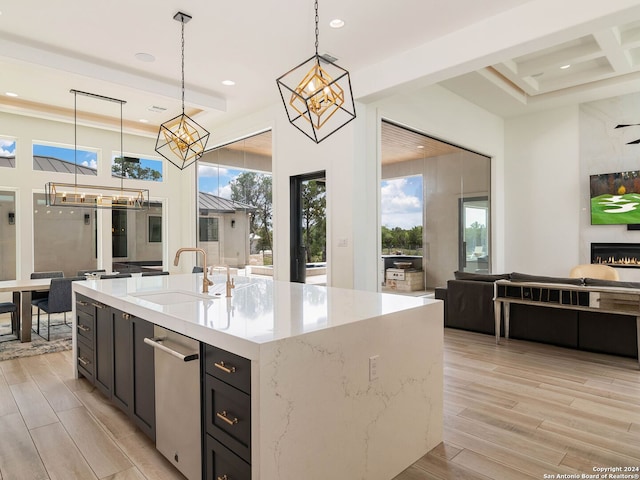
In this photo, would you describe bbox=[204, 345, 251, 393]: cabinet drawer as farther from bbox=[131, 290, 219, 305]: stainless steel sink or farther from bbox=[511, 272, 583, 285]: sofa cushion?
bbox=[511, 272, 583, 285]: sofa cushion

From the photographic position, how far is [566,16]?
3480 mm

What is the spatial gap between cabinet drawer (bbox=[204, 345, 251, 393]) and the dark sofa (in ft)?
13.4

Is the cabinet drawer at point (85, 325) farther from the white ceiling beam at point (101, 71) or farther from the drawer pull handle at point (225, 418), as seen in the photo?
the white ceiling beam at point (101, 71)

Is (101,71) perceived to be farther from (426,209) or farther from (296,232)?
(426,209)

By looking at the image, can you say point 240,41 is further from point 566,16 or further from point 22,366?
point 22,366

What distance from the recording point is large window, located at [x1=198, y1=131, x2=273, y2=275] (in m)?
6.55

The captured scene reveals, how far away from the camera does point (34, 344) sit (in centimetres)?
481

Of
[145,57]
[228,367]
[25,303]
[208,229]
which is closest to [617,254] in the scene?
[208,229]

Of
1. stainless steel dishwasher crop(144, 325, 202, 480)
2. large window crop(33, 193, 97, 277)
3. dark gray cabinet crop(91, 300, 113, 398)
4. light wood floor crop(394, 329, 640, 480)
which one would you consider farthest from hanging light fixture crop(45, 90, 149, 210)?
light wood floor crop(394, 329, 640, 480)

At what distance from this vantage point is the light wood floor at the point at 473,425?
2.22m

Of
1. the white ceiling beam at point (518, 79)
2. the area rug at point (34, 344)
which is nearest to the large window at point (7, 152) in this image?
the area rug at point (34, 344)

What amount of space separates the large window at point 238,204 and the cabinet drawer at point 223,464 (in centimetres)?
462

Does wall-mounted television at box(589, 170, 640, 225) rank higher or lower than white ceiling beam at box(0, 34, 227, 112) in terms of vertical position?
lower

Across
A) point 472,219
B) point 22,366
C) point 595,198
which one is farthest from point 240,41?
point 595,198
